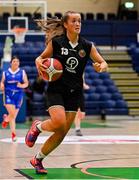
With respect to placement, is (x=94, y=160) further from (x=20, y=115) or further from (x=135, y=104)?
(x=135, y=104)

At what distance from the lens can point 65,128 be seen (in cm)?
734

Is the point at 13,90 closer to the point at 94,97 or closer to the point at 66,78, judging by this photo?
the point at 66,78

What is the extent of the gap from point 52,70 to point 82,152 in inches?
132

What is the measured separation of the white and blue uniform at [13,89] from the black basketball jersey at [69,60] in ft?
17.7

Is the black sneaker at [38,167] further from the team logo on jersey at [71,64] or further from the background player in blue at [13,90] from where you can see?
the background player in blue at [13,90]

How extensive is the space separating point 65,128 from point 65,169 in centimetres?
91

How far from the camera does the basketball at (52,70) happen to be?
7.21m

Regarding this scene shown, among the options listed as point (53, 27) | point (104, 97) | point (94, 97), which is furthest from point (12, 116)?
point (104, 97)

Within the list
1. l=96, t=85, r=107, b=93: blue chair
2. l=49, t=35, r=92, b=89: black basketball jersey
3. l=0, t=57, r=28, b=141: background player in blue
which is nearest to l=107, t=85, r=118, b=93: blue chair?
l=96, t=85, r=107, b=93: blue chair

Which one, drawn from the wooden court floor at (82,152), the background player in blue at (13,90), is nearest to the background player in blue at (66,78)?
the wooden court floor at (82,152)

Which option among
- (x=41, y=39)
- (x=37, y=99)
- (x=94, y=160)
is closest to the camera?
(x=94, y=160)

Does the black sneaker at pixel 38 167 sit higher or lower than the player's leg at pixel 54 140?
lower

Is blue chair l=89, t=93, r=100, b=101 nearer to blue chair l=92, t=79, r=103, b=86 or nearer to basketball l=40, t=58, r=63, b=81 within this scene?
blue chair l=92, t=79, r=103, b=86

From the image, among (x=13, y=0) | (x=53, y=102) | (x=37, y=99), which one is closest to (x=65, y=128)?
(x=53, y=102)
